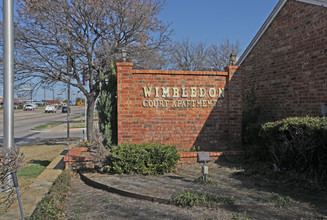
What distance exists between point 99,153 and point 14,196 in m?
2.01

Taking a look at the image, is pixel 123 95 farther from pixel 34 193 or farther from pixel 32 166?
pixel 32 166

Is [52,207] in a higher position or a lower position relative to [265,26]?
lower

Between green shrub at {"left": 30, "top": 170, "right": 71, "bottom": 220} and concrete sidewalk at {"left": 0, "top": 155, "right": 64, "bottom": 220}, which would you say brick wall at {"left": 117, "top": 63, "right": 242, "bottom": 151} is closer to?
concrete sidewalk at {"left": 0, "top": 155, "right": 64, "bottom": 220}

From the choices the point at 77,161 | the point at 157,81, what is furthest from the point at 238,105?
the point at 77,161

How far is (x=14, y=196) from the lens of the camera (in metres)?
5.37

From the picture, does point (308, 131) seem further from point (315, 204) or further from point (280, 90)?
point (280, 90)

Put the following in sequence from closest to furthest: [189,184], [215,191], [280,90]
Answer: [215,191] → [189,184] → [280,90]

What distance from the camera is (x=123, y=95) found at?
791 centimetres

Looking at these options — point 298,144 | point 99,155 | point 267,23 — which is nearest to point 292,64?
point 267,23

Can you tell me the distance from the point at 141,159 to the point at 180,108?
7.42ft

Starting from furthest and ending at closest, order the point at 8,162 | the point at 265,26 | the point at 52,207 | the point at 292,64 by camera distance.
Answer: the point at 265,26 < the point at 292,64 < the point at 52,207 < the point at 8,162

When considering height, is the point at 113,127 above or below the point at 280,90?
below

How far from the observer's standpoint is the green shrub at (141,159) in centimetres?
658

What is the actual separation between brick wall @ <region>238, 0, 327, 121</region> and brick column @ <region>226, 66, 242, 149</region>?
0.31 meters
